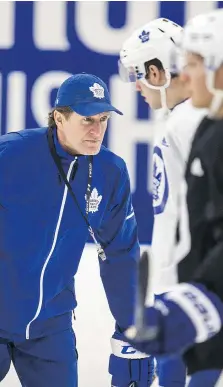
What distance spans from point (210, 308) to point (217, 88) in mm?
353

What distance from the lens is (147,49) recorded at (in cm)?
256

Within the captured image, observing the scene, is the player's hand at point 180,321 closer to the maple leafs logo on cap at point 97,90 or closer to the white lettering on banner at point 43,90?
the maple leafs logo on cap at point 97,90

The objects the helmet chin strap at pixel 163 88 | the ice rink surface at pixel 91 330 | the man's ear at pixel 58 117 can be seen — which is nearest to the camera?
the helmet chin strap at pixel 163 88

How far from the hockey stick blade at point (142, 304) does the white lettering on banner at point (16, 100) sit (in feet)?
8.18

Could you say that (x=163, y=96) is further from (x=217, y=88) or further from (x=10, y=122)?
(x=10, y=122)

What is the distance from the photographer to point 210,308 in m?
1.38

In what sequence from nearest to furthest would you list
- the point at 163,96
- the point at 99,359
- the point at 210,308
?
the point at 210,308
the point at 163,96
the point at 99,359

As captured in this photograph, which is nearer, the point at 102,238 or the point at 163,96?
the point at 163,96

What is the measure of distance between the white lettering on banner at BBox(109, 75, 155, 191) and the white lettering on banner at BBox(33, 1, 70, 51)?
0.90 ft

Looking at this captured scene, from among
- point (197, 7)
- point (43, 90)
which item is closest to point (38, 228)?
point (43, 90)

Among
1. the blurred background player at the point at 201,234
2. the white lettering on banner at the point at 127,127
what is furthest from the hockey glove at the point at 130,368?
the white lettering on banner at the point at 127,127

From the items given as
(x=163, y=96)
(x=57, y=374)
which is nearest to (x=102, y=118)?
(x=163, y=96)

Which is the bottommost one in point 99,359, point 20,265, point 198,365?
point 99,359

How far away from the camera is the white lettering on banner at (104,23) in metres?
3.79
